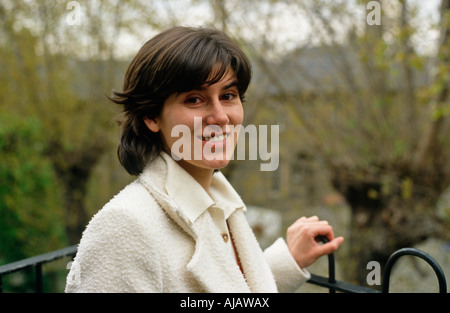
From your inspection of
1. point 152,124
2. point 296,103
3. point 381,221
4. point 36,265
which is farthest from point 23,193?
point 152,124

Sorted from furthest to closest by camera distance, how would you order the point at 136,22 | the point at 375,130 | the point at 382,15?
the point at 136,22
the point at 375,130
the point at 382,15

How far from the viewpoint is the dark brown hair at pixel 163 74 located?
1.23 m

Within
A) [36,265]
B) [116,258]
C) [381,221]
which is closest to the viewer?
[116,258]

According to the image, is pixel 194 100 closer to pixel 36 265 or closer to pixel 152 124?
pixel 152 124

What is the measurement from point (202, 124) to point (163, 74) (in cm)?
18

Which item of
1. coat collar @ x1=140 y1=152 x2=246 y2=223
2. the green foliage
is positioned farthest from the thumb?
the green foliage

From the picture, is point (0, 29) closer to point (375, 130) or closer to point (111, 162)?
point (111, 162)

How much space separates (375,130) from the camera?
20.1 feet

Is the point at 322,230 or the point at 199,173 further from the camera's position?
the point at 322,230

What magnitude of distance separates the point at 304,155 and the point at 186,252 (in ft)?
21.5

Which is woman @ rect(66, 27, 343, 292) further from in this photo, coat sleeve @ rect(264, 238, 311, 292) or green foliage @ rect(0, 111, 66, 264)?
→ green foliage @ rect(0, 111, 66, 264)

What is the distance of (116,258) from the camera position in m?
1.10

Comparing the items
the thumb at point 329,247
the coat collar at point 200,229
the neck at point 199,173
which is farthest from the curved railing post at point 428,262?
the neck at point 199,173
